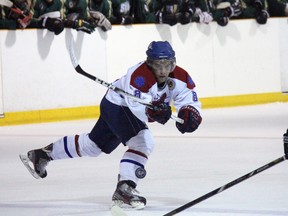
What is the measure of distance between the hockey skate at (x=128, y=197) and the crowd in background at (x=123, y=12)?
16.6ft

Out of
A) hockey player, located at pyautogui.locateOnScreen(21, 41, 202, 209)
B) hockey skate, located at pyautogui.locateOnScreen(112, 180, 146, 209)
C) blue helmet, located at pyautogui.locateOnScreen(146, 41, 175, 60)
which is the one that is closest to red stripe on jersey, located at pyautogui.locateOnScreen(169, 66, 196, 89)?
hockey player, located at pyautogui.locateOnScreen(21, 41, 202, 209)

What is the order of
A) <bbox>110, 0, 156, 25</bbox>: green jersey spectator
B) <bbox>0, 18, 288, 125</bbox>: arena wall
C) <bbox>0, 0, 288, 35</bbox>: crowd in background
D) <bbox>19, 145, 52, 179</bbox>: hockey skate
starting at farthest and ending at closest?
1. <bbox>110, 0, 156, 25</bbox>: green jersey spectator
2. <bbox>0, 0, 288, 35</bbox>: crowd in background
3. <bbox>0, 18, 288, 125</bbox>: arena wall
4. <bbox>19, 145, 52, 179</bbox>: hockey skate

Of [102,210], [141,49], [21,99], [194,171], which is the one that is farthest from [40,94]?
[102,210]

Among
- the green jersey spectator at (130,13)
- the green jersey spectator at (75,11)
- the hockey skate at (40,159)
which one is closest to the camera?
the hockey skate at (40,159)

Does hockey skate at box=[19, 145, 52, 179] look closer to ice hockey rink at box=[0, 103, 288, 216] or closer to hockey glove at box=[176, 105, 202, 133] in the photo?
ice hockey rink at box=[0, 103, 288, 216]

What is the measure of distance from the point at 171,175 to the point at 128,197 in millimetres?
1281

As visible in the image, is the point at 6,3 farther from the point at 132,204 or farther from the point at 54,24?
the point at 132,204

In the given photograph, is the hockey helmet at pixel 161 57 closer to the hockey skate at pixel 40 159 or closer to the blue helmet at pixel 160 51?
the blue helmet at pixel 160 51

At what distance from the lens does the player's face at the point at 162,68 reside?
573cm

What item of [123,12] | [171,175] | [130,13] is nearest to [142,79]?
[171,175]

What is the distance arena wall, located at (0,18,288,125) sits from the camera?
11.2m

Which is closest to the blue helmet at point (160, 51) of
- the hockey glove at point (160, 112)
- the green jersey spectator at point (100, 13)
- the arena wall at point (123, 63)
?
the hockey glove at point (160, 112)

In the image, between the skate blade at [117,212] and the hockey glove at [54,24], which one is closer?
the skate blade at [117,212]

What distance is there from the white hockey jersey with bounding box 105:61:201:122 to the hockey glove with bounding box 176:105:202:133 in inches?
3.0
